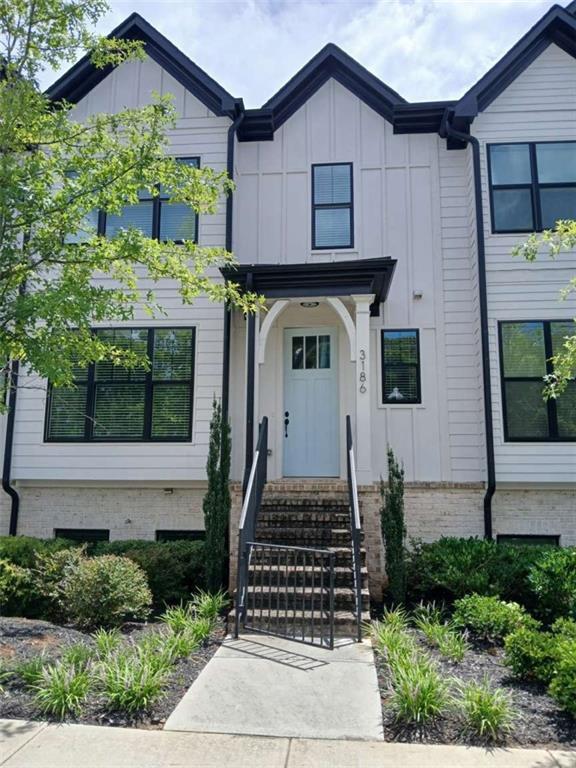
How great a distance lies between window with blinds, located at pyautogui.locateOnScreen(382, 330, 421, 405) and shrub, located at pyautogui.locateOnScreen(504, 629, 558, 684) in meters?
5.34

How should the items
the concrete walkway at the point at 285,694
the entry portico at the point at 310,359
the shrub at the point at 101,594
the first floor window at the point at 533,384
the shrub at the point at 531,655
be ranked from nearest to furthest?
the concrete walkway at the point at 285,694, the shrub at the point at 531,655, the shrub at the point at 101,594, the entry portico at the point at 310,359, the first floor window at the point at 533,384

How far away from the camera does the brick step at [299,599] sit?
22.3 ft

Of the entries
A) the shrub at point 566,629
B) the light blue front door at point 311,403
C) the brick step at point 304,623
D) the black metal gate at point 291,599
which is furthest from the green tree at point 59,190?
the shrub at point 566,629

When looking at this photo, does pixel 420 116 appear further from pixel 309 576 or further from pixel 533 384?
pixel 309 576

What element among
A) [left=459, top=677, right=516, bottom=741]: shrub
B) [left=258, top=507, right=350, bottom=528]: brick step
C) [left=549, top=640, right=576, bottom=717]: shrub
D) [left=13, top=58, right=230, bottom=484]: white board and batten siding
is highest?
[left=13, top=58, right=230, bottom=484]: white board and batten siding

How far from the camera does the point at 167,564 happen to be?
322 inches

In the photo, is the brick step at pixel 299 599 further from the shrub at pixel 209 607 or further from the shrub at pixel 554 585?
the shrub at pixel 554 585

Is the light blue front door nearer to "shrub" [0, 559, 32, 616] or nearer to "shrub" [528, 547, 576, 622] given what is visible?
"shrub" [528, 547, 576, 622]

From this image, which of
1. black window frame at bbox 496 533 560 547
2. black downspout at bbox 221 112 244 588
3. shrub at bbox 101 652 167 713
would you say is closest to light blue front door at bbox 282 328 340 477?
black downspout at bbox 221 112 244 588

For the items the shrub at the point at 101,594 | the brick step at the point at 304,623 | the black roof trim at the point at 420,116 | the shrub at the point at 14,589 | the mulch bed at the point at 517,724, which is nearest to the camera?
the mulch bed at the point at 517,724

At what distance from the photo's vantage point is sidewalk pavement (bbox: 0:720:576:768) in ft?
12.3

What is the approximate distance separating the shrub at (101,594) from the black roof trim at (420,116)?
890 cm

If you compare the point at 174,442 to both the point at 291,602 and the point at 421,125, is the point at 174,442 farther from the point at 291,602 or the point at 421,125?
the point at 421,125

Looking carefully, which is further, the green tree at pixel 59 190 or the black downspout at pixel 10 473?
the black downspout at pixel 10 473
